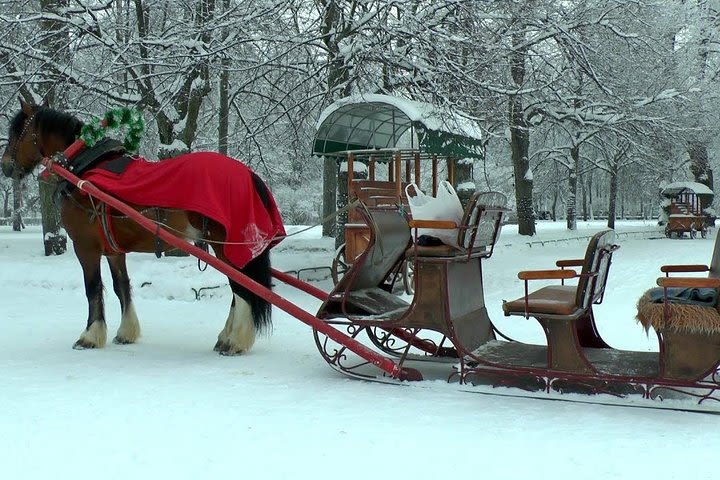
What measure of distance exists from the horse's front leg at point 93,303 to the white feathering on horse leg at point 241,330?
1.35 meters

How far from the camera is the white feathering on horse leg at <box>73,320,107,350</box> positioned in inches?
275

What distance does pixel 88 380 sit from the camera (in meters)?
5.67

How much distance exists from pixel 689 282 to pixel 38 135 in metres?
6.17

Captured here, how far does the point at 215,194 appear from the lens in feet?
21.1

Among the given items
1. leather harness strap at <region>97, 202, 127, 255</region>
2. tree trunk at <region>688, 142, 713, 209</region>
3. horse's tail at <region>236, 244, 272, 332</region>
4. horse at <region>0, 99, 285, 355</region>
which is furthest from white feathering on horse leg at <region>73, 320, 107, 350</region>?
tree trunk at <region>688, 142, 713, 209</region>

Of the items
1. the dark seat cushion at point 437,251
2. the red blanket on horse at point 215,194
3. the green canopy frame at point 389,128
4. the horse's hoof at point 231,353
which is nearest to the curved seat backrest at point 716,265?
the dark seat cushion at point 437,251

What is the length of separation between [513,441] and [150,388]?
2.75 meters

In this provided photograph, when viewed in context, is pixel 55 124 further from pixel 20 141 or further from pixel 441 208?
pixel 441 208

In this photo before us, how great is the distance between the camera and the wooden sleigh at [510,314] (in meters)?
4.54

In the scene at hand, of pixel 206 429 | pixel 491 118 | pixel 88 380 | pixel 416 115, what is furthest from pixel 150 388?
pixel 491 118

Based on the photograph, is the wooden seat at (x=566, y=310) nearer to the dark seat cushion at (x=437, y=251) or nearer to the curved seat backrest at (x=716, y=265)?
the dark seat cushion at (x=437, y=251)

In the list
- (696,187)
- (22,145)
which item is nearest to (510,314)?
(22,145)

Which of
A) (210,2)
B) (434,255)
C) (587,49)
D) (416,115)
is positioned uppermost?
(210,2)

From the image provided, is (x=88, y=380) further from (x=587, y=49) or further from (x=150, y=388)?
(x=587, y=49)
